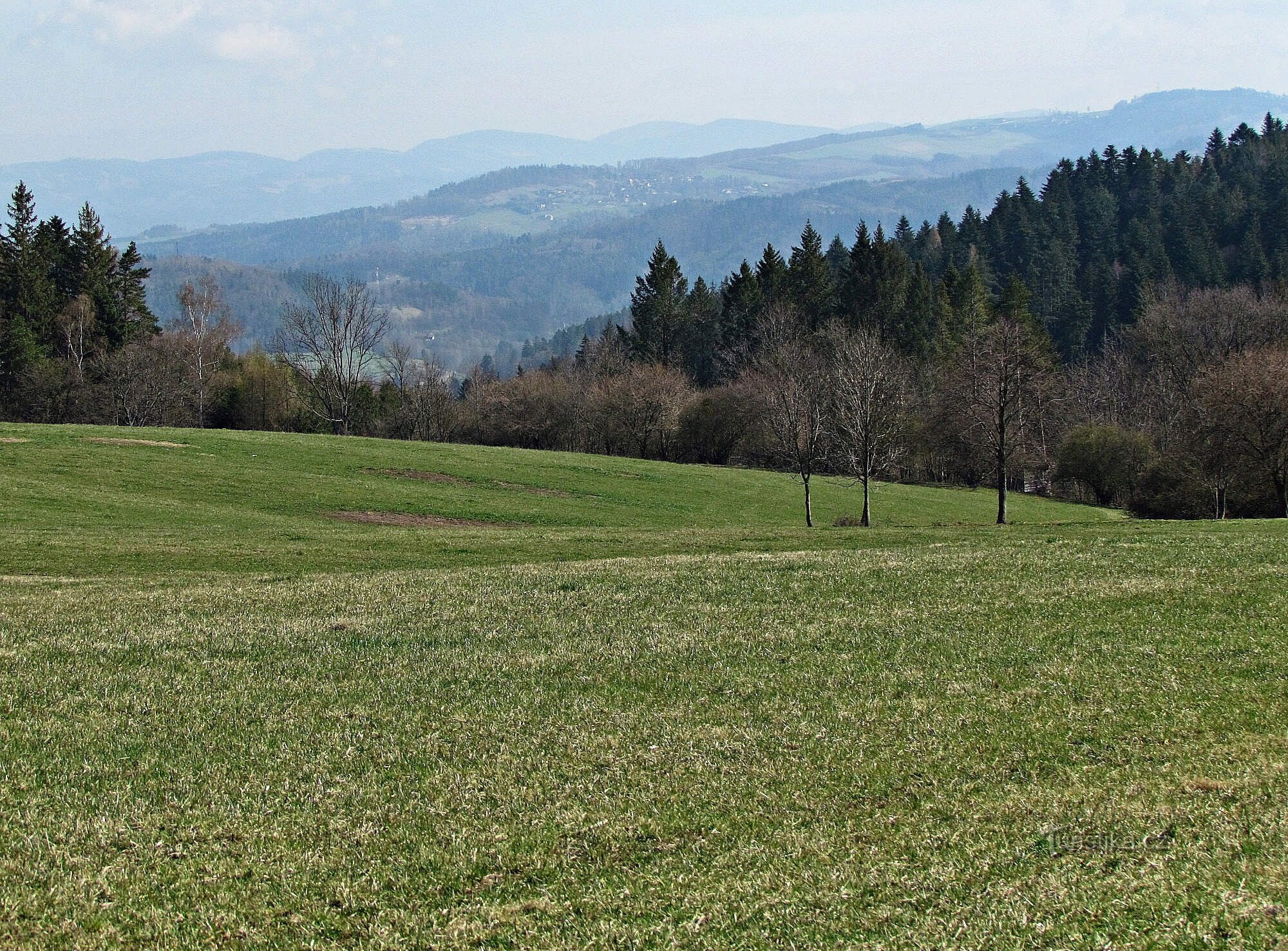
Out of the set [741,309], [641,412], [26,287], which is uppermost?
[741,309]

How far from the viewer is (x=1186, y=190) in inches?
6088

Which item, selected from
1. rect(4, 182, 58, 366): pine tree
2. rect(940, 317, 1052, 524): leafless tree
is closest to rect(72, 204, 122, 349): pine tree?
rect(4, 182, 58, 366): pine tree

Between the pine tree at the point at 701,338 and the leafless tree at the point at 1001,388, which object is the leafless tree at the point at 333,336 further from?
the leafless tree at the point at 1001,388

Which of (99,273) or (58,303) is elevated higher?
(99,273)

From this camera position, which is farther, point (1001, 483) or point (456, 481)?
point (456, 481)

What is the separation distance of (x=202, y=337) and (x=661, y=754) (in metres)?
101

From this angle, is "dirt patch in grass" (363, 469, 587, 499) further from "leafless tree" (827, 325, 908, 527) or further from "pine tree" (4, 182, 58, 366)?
"pine tree" (4, 182, 58, 366)

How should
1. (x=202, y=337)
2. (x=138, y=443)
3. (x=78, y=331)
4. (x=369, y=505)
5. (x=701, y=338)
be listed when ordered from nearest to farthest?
(x=369, y=505), (x=138, y=443), (x=78, y=331), (x=202, y=337), (x=701, y=338)

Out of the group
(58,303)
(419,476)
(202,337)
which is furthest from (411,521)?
(202,337)

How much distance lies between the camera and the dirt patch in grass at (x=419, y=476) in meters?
52.5

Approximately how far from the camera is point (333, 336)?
3329 inches

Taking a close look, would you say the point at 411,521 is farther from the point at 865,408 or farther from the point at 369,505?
the point at 865,408

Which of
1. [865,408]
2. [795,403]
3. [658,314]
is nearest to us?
[865,408]

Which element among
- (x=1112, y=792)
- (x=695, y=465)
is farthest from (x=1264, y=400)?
(x=1112, y=792)
